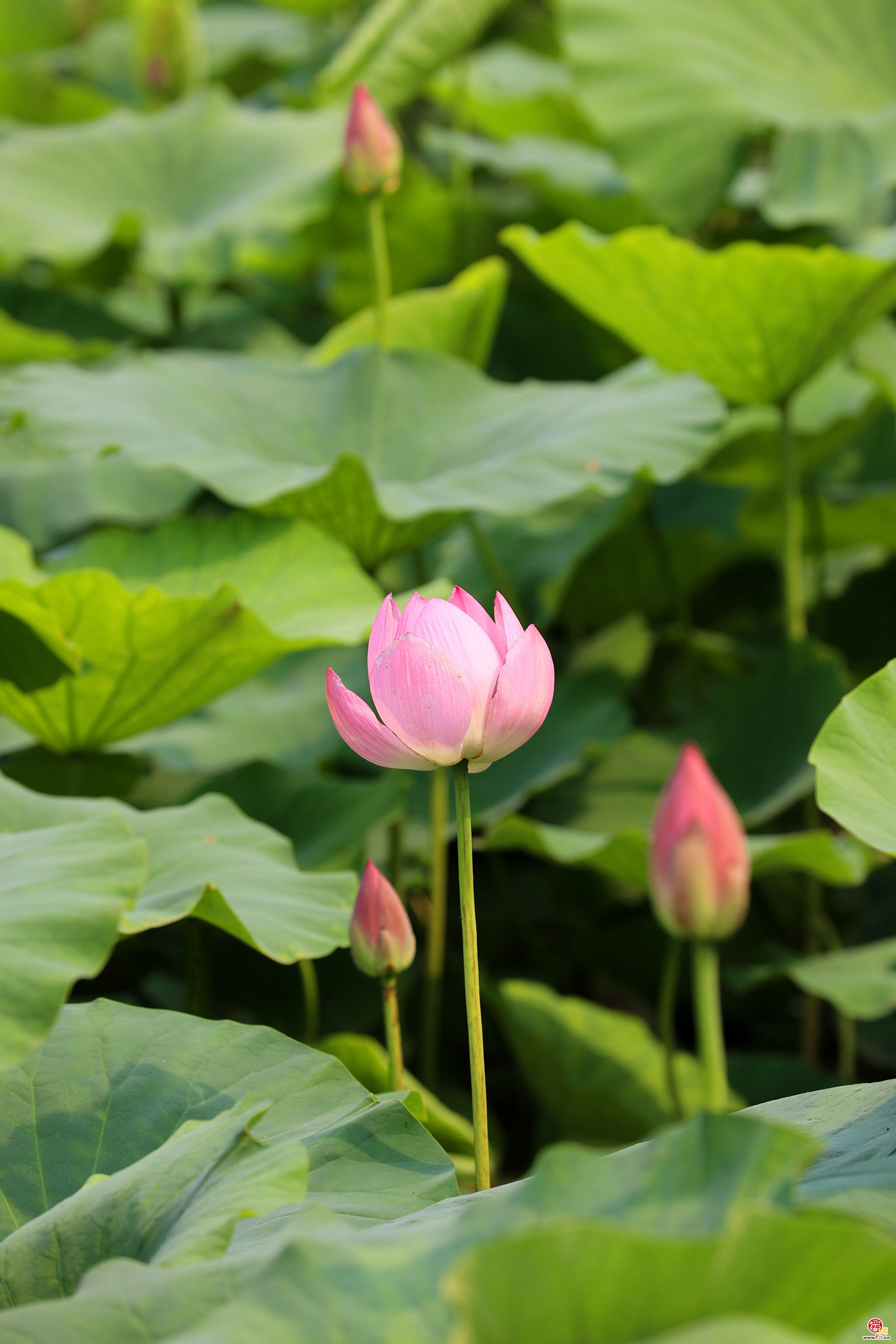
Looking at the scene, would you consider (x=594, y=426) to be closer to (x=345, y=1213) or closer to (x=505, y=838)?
(x=505, y=838)

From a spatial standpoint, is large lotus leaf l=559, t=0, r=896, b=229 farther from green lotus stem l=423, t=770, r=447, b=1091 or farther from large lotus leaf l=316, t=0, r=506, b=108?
green lotus stem l=423, t=770, r=447, b=1091

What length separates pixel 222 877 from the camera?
2.98 ft

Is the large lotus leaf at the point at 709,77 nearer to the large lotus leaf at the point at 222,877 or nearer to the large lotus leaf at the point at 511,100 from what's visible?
the large lotus leaf at the point at 511,100

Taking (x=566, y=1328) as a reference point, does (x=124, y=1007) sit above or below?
below

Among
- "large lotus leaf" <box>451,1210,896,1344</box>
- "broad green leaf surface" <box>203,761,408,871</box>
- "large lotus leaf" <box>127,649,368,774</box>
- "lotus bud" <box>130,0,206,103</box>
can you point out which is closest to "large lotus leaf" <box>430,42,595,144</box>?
"lotus bud" <box>130,0,206,103</box>

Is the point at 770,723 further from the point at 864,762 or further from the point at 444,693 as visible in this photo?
the point at 444,693

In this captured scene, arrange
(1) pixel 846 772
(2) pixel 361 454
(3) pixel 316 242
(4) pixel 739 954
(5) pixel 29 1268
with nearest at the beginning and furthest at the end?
(5) pixel 29 1268 → (1) pixel 846 772 → (2) pixel 361 454 → (4) pixel 739 954 → (3) pixel 316 242

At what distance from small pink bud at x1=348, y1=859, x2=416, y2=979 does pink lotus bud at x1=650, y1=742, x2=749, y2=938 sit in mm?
306

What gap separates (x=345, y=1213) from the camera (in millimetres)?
637

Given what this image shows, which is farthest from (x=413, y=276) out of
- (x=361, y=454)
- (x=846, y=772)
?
(x=846, y=772)

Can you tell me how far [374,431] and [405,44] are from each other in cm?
91

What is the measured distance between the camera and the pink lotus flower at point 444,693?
58 cm

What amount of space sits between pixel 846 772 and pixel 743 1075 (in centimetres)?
79

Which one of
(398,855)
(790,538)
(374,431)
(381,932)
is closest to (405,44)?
(374,431)
